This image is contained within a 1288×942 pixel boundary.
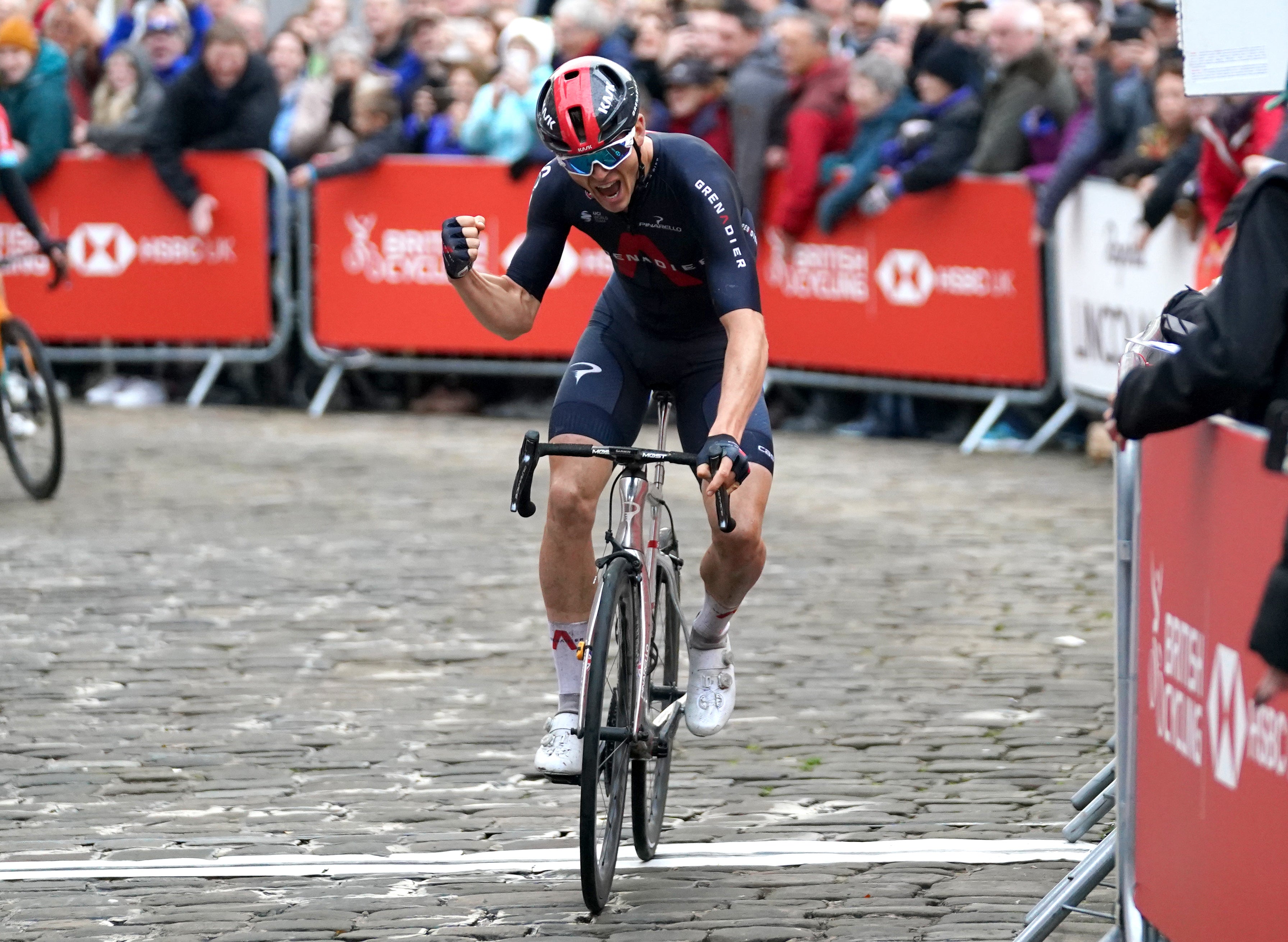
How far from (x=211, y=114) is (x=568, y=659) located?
34.0ft

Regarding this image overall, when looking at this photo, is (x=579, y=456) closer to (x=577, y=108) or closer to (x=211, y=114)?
(x=577, y=108)

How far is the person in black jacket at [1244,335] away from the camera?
361 cm

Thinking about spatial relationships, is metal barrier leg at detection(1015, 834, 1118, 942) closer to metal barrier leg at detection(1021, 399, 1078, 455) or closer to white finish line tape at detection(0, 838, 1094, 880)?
white finish line tape at detection(0, 838, 1094, 880)

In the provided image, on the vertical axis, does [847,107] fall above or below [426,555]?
above

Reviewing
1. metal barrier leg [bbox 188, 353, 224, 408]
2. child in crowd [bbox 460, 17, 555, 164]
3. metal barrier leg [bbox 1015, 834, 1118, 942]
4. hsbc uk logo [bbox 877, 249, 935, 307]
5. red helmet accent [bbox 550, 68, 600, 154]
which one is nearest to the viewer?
metal barrier leg [bbox 1015, 834, 1118, 942]

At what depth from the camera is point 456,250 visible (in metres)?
5.36

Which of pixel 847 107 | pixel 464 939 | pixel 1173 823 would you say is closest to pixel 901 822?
pixel 464 939

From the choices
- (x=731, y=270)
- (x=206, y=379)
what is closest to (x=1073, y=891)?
(x=731, y=270)

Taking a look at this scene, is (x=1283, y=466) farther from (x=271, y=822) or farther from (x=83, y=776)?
(x=83, y=776)

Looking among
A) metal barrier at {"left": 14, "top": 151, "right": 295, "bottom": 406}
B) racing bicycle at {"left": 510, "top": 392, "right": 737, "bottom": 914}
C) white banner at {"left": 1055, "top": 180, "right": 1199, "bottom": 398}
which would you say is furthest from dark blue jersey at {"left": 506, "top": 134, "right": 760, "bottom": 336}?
metal barrier at {"left": 14, "top": 151, "right": 295, "bottom": 406}

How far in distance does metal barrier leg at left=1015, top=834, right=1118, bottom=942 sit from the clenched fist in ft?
6.98

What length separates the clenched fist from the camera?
5367 mm

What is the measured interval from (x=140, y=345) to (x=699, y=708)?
10.6 metres

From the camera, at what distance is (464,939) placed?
200 inches
